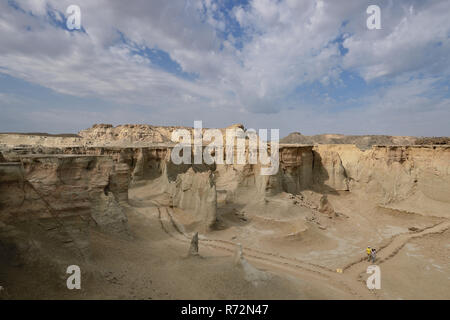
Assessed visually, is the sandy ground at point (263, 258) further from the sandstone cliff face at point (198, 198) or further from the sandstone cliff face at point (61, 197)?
the sandstone cliff face at point (61, 197)

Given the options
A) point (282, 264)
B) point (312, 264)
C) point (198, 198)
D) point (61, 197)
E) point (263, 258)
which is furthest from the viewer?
point (198, 198)

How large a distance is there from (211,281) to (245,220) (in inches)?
429

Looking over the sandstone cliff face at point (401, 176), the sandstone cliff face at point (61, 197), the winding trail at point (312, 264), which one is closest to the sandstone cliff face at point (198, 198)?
the winding trail at point (312, 264)

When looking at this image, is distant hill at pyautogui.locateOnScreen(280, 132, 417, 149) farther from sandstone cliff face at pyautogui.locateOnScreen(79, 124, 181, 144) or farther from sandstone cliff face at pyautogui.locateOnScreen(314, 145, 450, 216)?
sandstone cliff face at pyautogui.locateOnScreen(79, 124, 181, 144)

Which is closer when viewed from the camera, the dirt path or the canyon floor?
the canyon floor

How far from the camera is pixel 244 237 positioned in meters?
17.1

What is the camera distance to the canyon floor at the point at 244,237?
8.18 m

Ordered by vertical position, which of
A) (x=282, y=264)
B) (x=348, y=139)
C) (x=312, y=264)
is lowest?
(x=312, y=264)

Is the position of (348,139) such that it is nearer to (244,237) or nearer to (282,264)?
(244,237)

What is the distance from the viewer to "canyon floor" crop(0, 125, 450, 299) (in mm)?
8180

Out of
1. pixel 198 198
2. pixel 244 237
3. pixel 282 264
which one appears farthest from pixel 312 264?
pixel 198 198

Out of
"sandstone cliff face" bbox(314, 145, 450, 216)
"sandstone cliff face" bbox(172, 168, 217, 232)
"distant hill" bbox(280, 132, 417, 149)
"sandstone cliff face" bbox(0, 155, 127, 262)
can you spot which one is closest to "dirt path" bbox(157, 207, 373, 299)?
"sandstone cliff face" bbox(172, 168, 217, 232)

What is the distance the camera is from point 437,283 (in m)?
12.7
